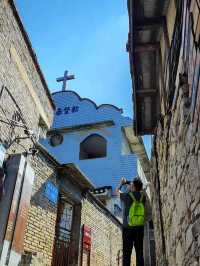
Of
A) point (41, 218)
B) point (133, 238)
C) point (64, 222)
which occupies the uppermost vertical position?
point (64, 222)

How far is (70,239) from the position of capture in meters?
10.5

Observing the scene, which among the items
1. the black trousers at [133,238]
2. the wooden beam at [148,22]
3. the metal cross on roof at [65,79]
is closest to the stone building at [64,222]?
the black trousers at [133,238]

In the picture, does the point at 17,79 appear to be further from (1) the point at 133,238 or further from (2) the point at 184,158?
(2) the point at 184,158

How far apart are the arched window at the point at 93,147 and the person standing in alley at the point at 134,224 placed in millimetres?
12702

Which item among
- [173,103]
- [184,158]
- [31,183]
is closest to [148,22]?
[173,103]

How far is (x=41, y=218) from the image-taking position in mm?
8406

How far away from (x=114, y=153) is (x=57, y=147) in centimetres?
353

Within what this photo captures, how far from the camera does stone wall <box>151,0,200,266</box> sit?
357 centimetres

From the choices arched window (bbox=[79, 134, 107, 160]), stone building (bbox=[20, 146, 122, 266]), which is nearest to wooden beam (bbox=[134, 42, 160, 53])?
stone building (bbox=[20, 146, 122, 266])

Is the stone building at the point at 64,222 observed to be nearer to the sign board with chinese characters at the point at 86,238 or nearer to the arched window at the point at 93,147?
the sign board with chinese characters at the point at 86,238

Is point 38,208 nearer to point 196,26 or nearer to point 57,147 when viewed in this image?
point 196,26

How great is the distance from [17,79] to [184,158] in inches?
195

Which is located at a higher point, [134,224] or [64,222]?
[64,222]

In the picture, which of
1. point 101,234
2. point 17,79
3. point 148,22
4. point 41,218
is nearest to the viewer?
point 148,22
